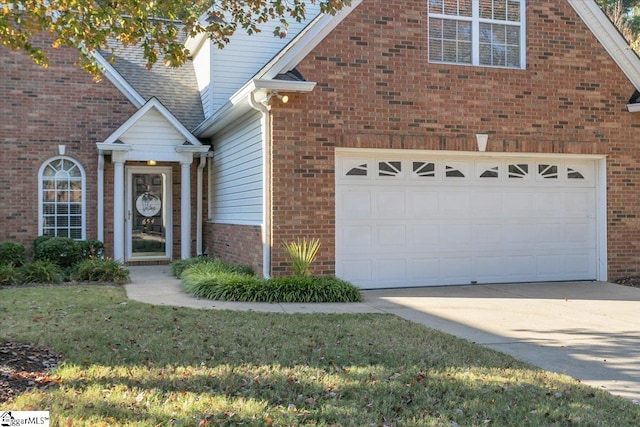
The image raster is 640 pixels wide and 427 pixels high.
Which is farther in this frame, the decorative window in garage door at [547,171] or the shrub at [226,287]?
the decorative window in garage door at [547,171]

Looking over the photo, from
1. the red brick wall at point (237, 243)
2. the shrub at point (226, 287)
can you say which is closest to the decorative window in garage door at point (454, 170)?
A: the red brick wall at point (237, 243)

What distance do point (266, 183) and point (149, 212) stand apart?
245 inches

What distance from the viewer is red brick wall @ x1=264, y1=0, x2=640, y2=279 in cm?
1099

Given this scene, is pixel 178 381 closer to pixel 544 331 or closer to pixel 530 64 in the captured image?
pixel 544 331

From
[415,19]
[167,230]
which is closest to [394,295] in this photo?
[415,19]

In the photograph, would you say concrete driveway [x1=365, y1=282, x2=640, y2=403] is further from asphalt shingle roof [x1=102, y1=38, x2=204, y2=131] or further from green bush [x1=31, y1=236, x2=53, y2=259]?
asphalt shingle roof [x1=102, y1=38, x2=204, y2=131]

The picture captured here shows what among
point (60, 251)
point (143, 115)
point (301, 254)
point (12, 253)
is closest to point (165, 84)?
point (143, 115)

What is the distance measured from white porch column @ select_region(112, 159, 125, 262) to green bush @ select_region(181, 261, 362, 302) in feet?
16.0

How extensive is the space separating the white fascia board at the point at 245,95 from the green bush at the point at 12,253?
4999 mm

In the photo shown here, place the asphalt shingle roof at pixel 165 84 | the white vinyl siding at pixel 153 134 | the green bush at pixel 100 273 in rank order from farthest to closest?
the asphalt shingle roof at pixel 165 84 → the white vinyl siding at pixel 153 134 → the green bush at pixel 100 273

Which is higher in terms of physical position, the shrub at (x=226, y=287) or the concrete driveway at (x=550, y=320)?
the shrub at (x=226, y=287)

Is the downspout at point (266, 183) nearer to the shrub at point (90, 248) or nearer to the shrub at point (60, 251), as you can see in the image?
the shrub at point (90, 248)

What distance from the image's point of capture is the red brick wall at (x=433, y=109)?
433 inches

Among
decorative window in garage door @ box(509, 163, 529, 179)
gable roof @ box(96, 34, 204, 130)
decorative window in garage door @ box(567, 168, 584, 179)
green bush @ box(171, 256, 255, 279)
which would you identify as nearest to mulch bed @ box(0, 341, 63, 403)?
green bush @ box(171, 256, 255, 279)
